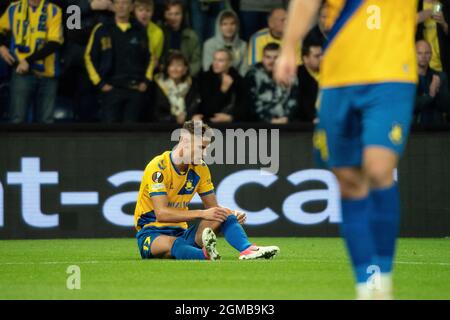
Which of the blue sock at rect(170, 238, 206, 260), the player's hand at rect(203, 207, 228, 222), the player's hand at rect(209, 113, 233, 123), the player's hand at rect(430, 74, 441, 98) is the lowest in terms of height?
the blue sock at rect(170, 238, 206, 260)

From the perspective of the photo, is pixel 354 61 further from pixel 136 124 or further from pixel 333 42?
pixel 136 124

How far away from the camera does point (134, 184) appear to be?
14.4 m

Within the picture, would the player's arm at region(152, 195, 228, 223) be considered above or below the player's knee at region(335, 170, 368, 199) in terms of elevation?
below

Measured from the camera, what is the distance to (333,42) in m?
6.70

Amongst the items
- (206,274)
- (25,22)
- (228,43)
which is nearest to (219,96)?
(228,43)

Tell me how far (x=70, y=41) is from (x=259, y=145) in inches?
106

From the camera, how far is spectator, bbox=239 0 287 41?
14.8 m

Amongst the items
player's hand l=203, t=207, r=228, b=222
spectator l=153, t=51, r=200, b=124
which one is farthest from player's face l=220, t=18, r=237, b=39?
player's hand l=203, t=207, r=228, b=222

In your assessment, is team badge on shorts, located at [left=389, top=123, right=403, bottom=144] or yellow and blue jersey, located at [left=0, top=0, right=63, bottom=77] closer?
team badge on shorts, located at [left=389, top=123, right=403, bottom=144]

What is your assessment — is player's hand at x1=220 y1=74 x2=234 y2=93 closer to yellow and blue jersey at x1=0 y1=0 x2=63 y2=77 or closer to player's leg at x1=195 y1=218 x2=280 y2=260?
yellow and blue jersey at x1=0 y1=0 x2=63 y2=77

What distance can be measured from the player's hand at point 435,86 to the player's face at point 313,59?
1462 millimetres

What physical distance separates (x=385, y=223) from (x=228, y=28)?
819cm

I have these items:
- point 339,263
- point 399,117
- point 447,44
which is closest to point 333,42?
point 399,117

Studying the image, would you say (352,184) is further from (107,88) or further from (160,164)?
(107,88)
